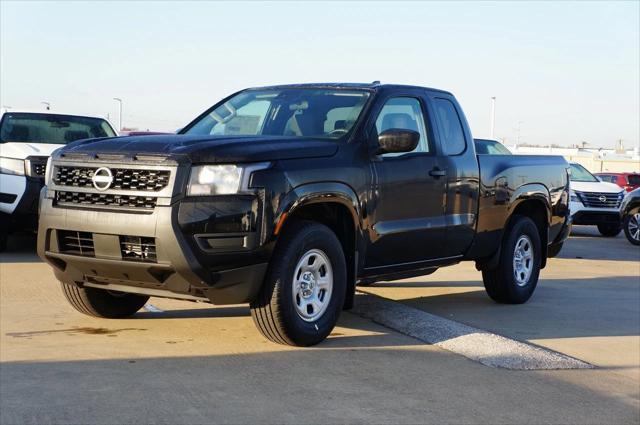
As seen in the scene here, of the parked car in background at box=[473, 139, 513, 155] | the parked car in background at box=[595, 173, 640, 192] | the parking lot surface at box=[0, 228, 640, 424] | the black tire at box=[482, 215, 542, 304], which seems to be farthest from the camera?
the parked car in background at box=[595, 173, 640, 192]

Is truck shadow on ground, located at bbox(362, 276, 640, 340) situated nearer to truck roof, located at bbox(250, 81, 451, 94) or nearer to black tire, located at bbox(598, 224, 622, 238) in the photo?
truck roof, located at bbox(250, 81, 451, 94)

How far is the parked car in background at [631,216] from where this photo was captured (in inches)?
717

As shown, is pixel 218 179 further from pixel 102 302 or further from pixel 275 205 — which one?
pixel 102 302

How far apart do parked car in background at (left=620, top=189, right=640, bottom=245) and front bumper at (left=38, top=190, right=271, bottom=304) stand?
1365 cm

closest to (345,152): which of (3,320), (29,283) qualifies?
(3,320)

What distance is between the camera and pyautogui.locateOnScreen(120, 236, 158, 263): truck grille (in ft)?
19.7

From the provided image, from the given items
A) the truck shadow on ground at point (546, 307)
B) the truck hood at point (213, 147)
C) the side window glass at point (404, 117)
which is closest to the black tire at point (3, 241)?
the truck shadow on ground at point (546, 307)

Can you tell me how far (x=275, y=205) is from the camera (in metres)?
6.16

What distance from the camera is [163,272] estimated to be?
6.06 meters

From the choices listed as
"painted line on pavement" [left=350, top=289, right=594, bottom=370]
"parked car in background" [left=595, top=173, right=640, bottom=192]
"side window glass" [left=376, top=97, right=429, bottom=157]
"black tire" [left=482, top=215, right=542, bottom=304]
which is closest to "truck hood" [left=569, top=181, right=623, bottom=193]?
"parked car in background" [left=595, top=173, right=640, bottom=192]

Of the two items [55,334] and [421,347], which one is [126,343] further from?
[421,347]

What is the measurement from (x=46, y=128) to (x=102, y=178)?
687cm

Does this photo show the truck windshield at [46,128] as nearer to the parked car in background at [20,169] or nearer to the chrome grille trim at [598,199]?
the parked car in background at [20,169]

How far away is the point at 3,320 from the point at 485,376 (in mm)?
3681
